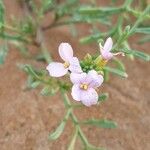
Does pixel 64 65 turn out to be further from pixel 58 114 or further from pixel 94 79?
pixel 58 114

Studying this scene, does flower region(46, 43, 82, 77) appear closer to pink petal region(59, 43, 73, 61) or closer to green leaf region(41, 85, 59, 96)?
pink petal region(59, 43, 73, 61)

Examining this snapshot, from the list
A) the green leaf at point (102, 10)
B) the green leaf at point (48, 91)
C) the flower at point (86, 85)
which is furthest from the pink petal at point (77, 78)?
the green leaf at point (102, 10)

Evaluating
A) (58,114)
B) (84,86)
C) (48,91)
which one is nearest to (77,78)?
(84,86)

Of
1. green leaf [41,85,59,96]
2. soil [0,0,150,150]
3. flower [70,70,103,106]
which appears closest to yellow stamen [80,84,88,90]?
flower [70,70,103,106]

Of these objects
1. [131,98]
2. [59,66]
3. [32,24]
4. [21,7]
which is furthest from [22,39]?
[59,66]

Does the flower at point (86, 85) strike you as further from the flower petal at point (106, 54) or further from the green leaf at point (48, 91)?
the green leaf at point (48, 91)

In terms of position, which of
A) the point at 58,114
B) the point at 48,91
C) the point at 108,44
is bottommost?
the point at 58,114
